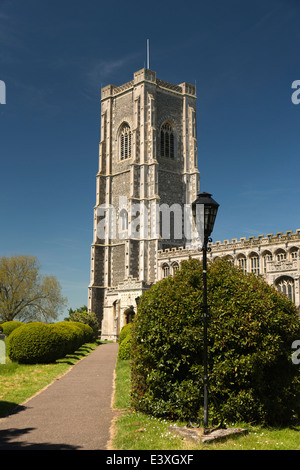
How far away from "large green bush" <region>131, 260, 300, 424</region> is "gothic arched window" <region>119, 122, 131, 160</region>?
51.5 meters

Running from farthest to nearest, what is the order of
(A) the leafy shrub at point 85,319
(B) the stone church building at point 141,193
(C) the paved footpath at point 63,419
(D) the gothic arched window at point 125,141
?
(D) the gothic arched window at point 125,141 < (B) the stone church building at point 141,193 < (A) the leafy shrub at point 85,319 < (C) the paved footpath at point 63,419

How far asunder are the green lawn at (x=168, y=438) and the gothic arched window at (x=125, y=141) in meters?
53.0

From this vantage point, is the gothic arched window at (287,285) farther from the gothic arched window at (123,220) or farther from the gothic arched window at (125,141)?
the gothic arched window at (125,141)

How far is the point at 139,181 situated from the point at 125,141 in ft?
28.2

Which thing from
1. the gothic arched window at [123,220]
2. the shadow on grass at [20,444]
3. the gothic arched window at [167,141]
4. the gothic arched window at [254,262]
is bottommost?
the shadow on grass at [20,444]

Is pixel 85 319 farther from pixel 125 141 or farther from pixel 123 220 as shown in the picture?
pixel 125 141

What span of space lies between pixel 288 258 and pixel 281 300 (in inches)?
1262

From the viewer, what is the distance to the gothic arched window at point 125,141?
201 feet

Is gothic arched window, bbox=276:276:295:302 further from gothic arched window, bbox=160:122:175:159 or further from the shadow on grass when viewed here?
the shadow on grass

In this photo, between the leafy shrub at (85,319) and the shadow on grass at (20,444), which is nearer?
the shadow on grass at (20,444)

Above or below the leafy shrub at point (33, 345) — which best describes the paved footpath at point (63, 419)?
below

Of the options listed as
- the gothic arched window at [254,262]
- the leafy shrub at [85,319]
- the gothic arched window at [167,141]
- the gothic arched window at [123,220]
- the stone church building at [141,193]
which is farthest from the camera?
the gothic arched window at [167,141]

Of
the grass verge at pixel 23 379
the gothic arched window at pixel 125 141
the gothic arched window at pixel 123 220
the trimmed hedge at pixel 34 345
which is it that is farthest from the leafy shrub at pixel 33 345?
the gothic arched window at pixel 125 141
